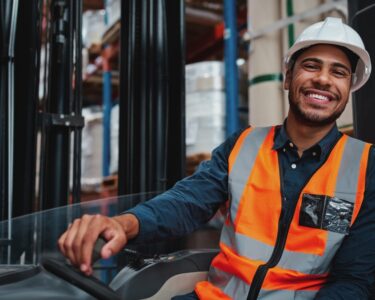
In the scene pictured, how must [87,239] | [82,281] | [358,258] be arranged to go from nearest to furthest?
[82,281], [87,239], [358,258]

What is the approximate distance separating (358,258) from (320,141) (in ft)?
1.15

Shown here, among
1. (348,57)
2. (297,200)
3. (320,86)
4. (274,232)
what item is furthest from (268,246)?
(348,57)

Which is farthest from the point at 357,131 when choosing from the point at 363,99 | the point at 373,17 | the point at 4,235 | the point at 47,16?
the point at 47,16

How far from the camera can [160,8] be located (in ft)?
7.09

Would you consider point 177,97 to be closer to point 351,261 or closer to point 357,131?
point 357,131

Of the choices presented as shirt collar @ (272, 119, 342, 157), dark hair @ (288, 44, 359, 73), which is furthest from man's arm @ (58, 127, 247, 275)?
dark hair @ (288, 44, 359, 73)

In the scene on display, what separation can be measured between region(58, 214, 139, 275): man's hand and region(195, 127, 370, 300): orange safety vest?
41 centimetres

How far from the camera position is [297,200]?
1.48 meters

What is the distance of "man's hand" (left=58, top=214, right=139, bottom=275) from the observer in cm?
104

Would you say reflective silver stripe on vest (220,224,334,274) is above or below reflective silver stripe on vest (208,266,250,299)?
above

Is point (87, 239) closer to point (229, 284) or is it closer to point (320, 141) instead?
point (229, 284)

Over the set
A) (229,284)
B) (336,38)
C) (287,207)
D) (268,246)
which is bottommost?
(229,284)

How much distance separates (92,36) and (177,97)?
9.47 feet

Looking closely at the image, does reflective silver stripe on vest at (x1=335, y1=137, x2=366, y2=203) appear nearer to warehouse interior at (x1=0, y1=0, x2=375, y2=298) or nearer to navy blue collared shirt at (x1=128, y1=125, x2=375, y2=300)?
navy blue collared shirt at (x1=128, y1=125, x2=375, y2=300)
